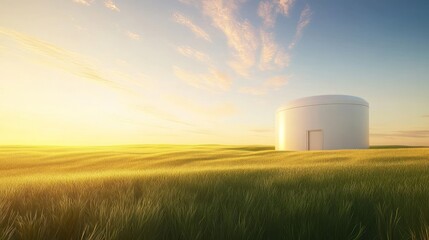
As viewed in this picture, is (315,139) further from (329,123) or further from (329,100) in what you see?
(329,100)

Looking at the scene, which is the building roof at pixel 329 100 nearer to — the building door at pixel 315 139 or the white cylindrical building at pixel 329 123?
the white cylindrical building at pixel 329 123

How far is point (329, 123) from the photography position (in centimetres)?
2775

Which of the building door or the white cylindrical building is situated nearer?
the white cylindrical building

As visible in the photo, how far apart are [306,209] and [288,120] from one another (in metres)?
30.3

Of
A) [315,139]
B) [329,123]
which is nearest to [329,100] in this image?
[329,123]

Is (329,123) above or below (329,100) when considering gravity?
below

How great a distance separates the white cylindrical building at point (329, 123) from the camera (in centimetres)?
2764

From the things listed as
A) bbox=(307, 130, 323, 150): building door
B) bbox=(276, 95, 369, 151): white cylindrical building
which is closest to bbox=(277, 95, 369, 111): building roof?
bbox=(276, 95, 369, 151): white cylindrical building

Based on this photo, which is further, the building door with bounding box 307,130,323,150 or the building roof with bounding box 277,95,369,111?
the building door with bounding box 307,130,323,150

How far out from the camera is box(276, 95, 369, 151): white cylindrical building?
27641mm

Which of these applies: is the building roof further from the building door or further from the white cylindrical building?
the building door

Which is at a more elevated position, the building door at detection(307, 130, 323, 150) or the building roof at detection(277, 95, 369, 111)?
the building roof at detection(277, 95, 369, 111)

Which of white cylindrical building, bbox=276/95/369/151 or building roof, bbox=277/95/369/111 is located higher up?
building roof, bbox=277/95/369/111

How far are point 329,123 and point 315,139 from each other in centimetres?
231
